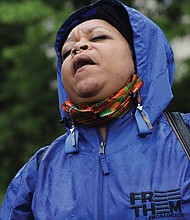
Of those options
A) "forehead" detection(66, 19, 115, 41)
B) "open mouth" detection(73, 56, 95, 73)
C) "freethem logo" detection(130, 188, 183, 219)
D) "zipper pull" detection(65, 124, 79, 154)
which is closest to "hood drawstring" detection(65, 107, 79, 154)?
"zipper pull" detection(65, 124, 79, 154)

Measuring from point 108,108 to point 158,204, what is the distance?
56 centimetres

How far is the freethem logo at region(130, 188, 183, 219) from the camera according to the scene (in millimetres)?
2297

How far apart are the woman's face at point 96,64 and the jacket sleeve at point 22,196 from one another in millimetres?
454

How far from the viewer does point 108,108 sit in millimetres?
2586

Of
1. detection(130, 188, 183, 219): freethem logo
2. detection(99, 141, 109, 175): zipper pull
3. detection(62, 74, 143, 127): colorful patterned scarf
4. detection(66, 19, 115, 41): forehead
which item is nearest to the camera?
detection(130, 188, 183, 219): freethem logo

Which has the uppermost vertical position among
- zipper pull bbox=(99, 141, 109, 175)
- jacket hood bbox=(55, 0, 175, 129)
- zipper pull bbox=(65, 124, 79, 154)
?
jacket hood bbox=(55, 0, 175, 129)

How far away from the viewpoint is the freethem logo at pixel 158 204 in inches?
90.4

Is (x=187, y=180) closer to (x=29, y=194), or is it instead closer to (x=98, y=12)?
(x=29, y=194)

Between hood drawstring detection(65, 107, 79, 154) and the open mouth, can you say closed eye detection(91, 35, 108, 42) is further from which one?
hood drawstring detection(65, 107, 79, 154)

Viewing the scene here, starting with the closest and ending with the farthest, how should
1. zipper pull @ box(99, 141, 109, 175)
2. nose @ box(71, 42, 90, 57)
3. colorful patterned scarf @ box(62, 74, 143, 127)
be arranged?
zipper pull @ box(99, 141, 109, 175) → colorful patterned scarf @ box(62, 74, 143, 127) → nose @ box(71, 42, 90, 57)

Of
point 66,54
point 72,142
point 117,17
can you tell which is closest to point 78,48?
point 66,54

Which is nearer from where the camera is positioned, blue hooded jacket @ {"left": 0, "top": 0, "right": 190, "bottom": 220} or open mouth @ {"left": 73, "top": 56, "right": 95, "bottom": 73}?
blue hooded jacket @ {"left": 0, "top": 0, "right": 190, "bottom": 220}

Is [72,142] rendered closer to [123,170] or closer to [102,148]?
[102,148]

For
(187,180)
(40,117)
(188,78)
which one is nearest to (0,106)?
(40,117)
